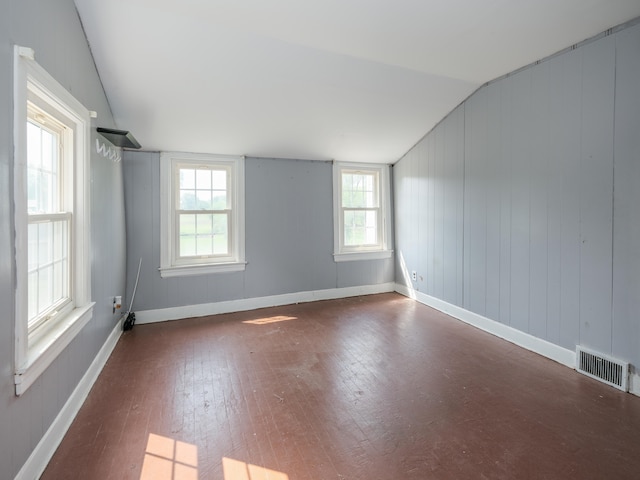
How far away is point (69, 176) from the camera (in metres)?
2.20

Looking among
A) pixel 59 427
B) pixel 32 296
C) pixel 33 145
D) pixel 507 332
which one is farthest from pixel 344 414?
pixel 33 145

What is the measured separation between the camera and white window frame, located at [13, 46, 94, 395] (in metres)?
1.46

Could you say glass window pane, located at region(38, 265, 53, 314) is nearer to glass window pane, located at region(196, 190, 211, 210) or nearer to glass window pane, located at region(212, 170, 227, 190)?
glass window pane, located at region(196, 190, 211, 210)

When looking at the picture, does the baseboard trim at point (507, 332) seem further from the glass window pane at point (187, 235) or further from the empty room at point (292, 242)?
the glass window pane at point (187, 235)

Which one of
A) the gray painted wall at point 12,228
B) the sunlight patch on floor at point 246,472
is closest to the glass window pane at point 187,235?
the gray painted wall at point 12,228

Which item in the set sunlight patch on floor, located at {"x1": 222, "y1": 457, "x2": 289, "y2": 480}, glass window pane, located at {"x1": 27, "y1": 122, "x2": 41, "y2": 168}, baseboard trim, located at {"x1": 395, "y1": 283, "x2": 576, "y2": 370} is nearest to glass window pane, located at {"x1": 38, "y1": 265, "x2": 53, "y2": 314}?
glass window pane, located at {"x1": 27, "y1": 122, "x2": 41, "y2": 168}

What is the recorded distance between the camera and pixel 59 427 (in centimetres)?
188

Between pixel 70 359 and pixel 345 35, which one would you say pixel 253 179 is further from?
pixel 70 359

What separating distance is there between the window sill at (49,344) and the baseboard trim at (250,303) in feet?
5.59

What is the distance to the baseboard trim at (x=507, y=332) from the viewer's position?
9.37ft

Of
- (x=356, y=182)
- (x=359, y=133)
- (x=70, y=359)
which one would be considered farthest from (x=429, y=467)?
(x=356, y=182)

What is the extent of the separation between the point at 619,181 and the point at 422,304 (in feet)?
8.93

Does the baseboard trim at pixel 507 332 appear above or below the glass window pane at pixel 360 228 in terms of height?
below

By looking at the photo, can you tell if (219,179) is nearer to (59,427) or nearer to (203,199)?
(203,199)
